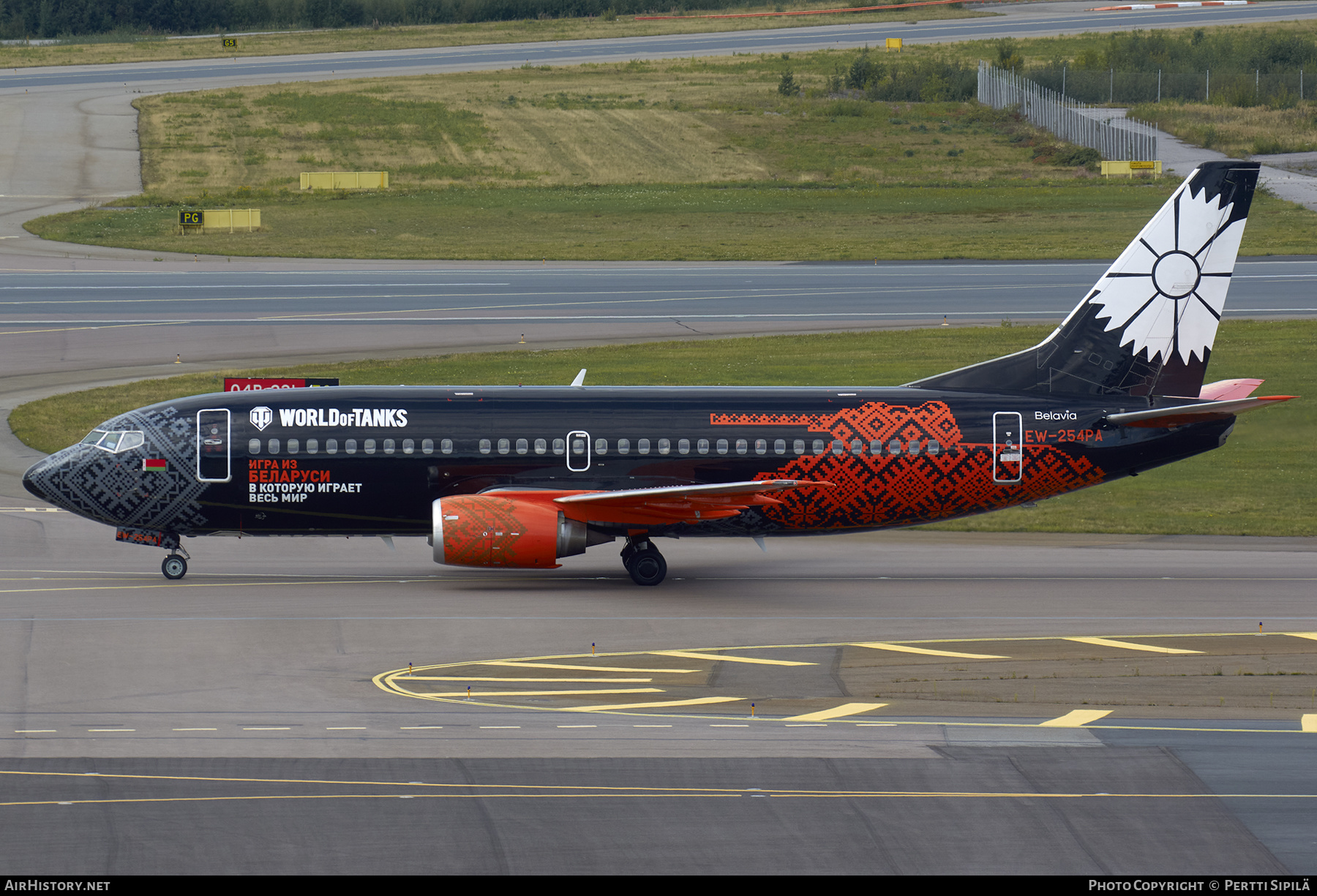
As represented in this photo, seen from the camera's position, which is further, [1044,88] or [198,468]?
[1044,88]

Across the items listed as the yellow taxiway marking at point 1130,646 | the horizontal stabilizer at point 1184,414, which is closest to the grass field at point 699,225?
the horizontal stabilizer at point 1184,414

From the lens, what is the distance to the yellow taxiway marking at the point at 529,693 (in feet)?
82.9

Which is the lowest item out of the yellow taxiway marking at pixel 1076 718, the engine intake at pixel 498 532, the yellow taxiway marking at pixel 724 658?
the yellow taxiway marking at pixel 724 658

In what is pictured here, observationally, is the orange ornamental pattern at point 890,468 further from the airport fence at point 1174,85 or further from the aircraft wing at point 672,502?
the airport fence at point 1174,85

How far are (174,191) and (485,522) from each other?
77.3 m

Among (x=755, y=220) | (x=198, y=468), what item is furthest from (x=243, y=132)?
(x=198, y=468)

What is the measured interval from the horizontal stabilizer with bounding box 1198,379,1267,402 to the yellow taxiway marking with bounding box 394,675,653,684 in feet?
53.1

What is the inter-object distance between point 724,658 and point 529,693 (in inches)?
168

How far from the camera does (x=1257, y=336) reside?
6388cm

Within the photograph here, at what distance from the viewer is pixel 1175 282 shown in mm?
34500

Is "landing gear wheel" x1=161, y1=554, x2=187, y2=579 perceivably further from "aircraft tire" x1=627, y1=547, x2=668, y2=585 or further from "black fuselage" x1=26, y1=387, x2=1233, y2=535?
"aircraft tire" x1=627, y1=547, x2=668, y2=585

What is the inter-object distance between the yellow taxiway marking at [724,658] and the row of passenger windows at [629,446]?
6482 mm

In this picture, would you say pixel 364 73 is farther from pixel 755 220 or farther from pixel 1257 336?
pixel 1257 336

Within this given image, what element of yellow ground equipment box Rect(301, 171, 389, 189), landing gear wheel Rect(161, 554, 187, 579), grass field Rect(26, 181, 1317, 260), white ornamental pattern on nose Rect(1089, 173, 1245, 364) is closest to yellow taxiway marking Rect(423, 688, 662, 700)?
landing gear wheel Rect(161, 554, 187, 579)
